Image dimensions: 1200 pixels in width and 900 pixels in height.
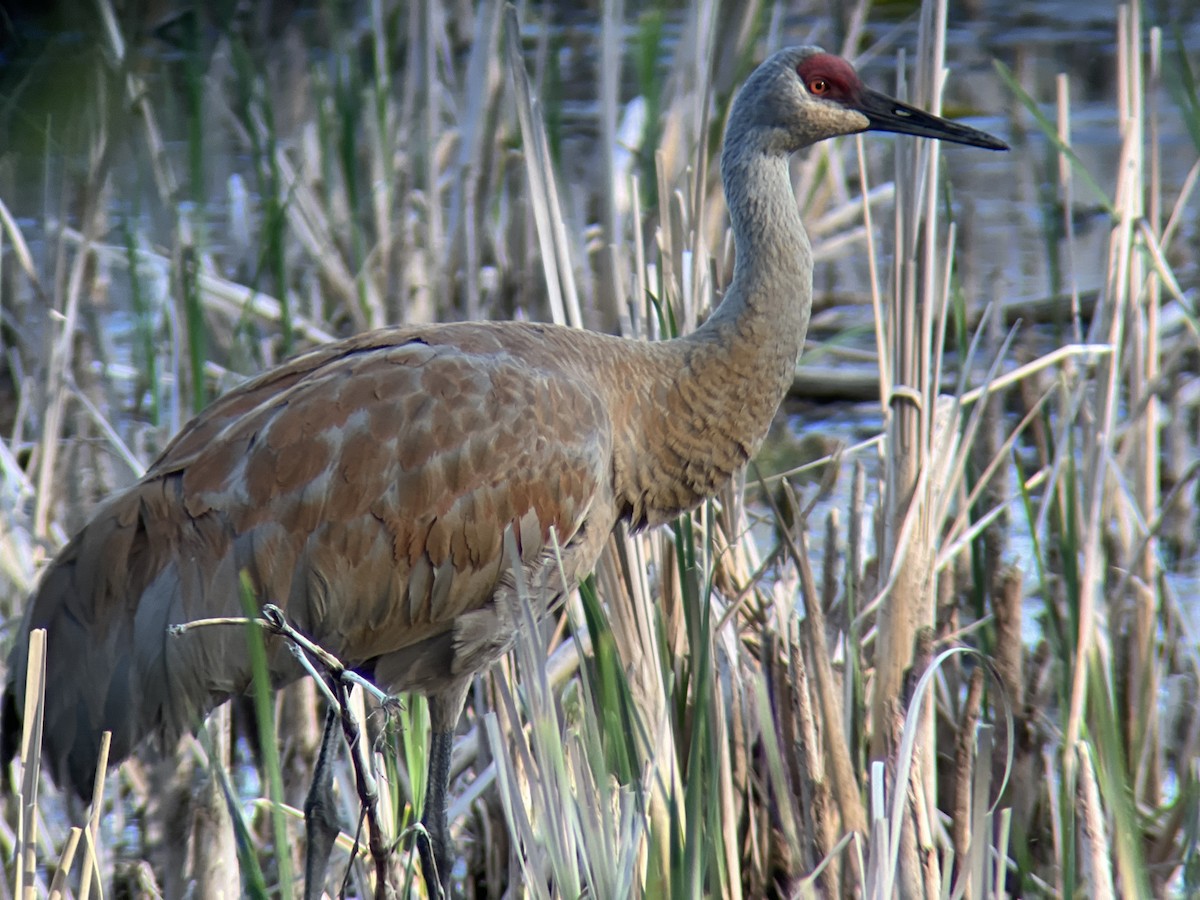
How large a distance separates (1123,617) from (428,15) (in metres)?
2.22

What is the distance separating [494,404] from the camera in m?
2.67

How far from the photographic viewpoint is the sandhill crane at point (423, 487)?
2543 millimetres

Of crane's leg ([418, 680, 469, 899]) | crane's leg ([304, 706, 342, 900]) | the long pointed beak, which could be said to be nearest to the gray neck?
the long pointed beak

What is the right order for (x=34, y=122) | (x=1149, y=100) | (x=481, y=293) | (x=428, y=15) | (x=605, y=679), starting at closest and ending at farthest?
(x=34, y=122)
(x=605, y=679)
(x=1149, y=100)
(x=428, y=15)
(x=481, y=293)

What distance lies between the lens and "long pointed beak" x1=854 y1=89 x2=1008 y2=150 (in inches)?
111

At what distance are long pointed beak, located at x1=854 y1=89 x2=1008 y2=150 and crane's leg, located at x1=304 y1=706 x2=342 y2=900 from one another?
4.80 ft

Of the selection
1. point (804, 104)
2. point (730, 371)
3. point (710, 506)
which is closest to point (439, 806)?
point (710, 506)

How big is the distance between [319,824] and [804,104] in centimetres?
160

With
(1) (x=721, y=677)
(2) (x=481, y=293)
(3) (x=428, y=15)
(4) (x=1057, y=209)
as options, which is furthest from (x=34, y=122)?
(2) (x=481, y=293)

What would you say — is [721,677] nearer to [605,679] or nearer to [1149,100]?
[605,679]

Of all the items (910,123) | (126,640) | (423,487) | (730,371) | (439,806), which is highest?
(910,123)

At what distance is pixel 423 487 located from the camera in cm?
264

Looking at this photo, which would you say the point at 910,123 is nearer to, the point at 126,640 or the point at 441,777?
the point at 441,777

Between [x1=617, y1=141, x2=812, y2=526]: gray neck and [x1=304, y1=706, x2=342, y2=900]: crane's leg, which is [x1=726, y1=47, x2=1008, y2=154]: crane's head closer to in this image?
[x1=617, y1=141, x2=812, y2=526]: gray neck
